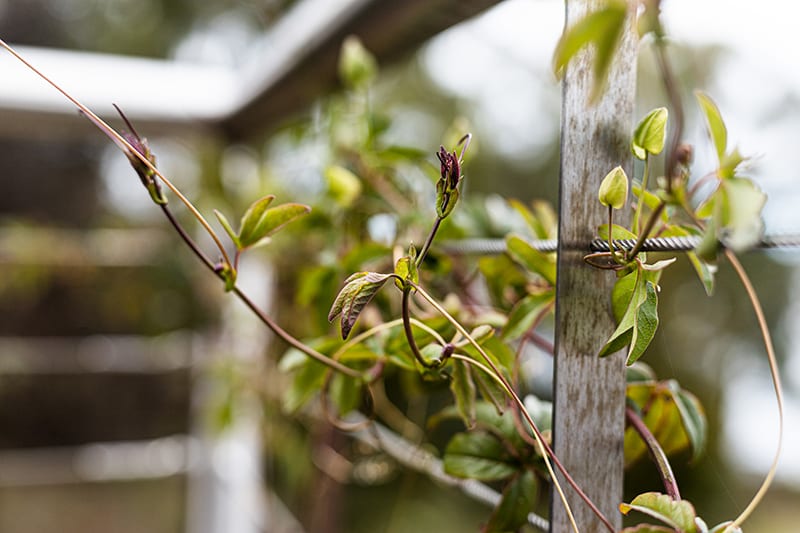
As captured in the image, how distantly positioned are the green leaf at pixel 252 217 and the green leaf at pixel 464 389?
138mm

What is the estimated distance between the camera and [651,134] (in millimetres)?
304

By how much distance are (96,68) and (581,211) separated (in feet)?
3.35

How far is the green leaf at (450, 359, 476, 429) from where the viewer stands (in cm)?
36

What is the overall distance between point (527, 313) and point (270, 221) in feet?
0.53

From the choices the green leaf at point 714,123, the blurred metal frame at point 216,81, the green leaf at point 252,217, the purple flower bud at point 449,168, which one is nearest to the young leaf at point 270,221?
the green leaf at point 252,217

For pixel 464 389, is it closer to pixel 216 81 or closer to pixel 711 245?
pixel 711 245

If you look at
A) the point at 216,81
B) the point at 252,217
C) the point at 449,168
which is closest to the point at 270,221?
the point at 252,217

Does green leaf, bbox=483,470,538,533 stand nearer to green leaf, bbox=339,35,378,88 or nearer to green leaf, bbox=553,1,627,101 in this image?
green leaf, bbox=553,1,627,101

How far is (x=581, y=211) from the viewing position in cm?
34

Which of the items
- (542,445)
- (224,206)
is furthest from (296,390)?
(224,206)

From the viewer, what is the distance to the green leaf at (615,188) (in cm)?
30

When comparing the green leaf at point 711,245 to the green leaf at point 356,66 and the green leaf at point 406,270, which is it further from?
the green leaf at point 356,66

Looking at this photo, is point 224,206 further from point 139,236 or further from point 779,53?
point 779,53

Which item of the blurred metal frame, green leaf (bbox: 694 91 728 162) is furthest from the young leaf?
the blurred metal frame
